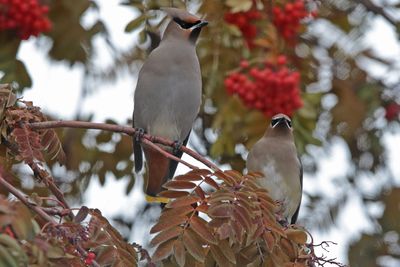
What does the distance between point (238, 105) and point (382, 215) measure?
1540 mm

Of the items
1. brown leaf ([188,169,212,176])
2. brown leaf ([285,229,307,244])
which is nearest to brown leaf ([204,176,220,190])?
brown leaf ([188,169,212,176])

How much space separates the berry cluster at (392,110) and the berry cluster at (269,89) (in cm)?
113

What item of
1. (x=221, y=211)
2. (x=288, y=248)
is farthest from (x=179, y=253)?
(x=288, y=248)

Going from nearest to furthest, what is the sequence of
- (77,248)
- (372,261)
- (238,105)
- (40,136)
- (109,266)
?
(77,248), (109,266), (40,136), (238,105), (372,261)

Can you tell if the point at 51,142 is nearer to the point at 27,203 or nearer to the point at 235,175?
the point at 235,175

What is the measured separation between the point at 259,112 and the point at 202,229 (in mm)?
2362

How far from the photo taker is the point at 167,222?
117 inches

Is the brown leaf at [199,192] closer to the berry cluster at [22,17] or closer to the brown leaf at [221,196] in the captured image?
the brown leaf at [221,196]

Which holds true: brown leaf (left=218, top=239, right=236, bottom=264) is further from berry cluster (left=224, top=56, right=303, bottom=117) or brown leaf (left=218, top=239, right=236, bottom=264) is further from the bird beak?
berry cluster (left=224, top=56, right=303, bottom=117)

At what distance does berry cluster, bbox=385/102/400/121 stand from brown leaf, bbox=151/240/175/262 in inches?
135

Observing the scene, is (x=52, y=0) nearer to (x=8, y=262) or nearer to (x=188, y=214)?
(x=188, y=214)

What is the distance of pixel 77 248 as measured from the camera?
104 inches

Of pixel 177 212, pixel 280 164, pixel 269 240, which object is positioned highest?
pixel 177 212

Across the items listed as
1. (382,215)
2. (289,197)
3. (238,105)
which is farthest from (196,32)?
(382,215)
